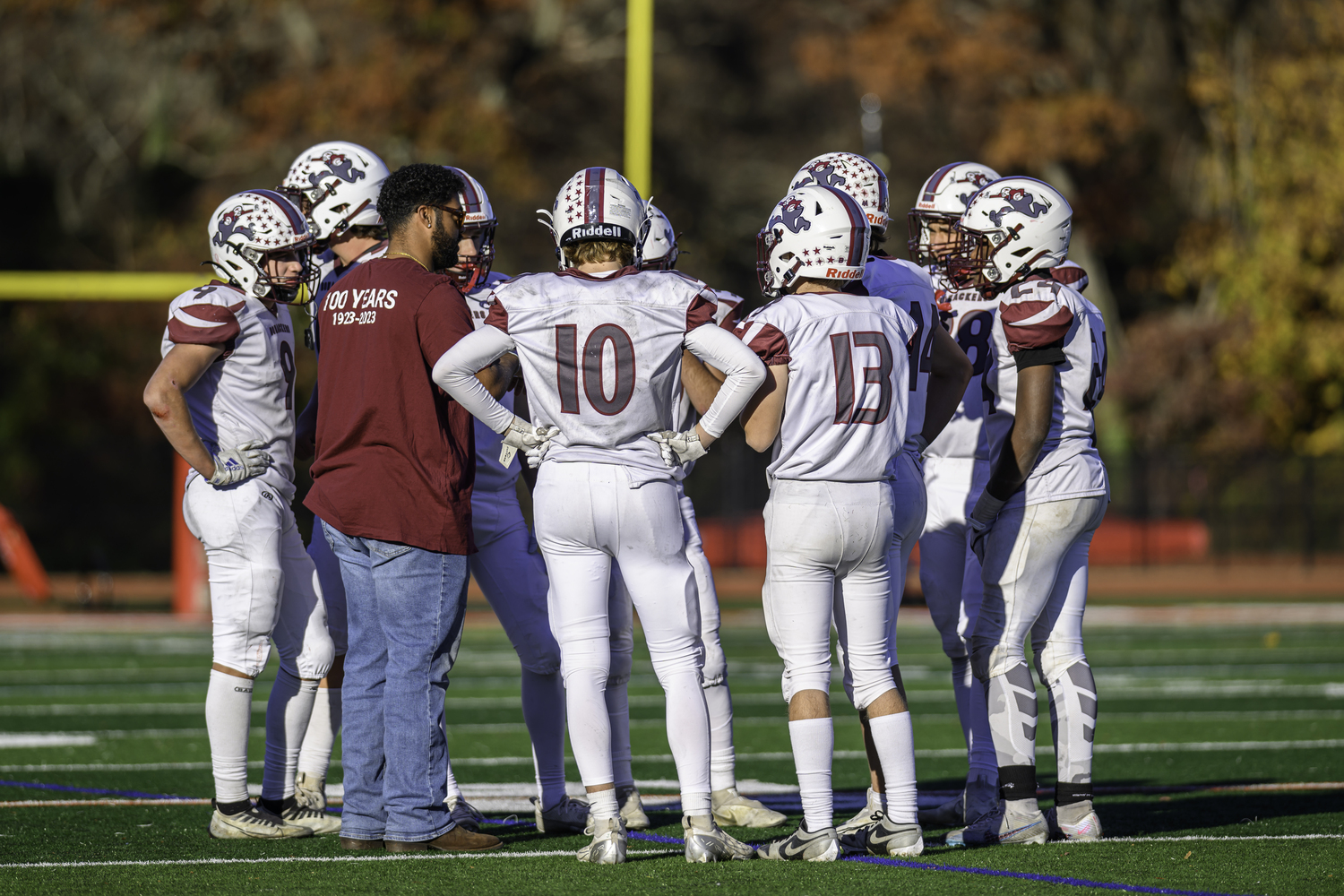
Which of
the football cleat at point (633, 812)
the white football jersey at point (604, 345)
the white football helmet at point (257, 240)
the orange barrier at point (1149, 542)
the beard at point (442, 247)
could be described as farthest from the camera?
the orange barrier at point (1149, 542)

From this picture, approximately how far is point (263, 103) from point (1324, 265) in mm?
16340

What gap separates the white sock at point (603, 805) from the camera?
5652 mm

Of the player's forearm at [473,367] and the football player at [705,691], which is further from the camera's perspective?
the football player at [705,691]

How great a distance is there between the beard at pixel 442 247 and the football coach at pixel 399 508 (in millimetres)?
24

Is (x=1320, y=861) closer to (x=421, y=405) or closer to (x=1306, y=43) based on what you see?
(x=421, y=405)

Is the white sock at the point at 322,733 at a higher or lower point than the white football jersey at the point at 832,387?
lower

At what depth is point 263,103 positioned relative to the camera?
87.9ft

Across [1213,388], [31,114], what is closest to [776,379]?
[1213,388]

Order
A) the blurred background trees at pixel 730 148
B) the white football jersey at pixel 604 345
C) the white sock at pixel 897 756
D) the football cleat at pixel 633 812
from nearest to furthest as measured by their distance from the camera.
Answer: the white football jersey at pixel 604 345
the white sock at pixel 897 756
the football cleat at pixel 633 812
the blurred background trees at pixel 730 148

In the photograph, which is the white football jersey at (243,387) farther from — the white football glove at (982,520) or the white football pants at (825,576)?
the white football glove at (982,520)

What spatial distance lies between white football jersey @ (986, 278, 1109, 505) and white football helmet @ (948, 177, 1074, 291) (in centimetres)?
13

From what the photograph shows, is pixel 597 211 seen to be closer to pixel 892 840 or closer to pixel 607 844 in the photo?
pixel 607 844

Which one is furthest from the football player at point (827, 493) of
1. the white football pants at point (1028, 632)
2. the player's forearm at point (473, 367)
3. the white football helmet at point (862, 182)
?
the player's forearm at point (473, 367)

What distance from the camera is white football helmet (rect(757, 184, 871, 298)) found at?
5.75m
